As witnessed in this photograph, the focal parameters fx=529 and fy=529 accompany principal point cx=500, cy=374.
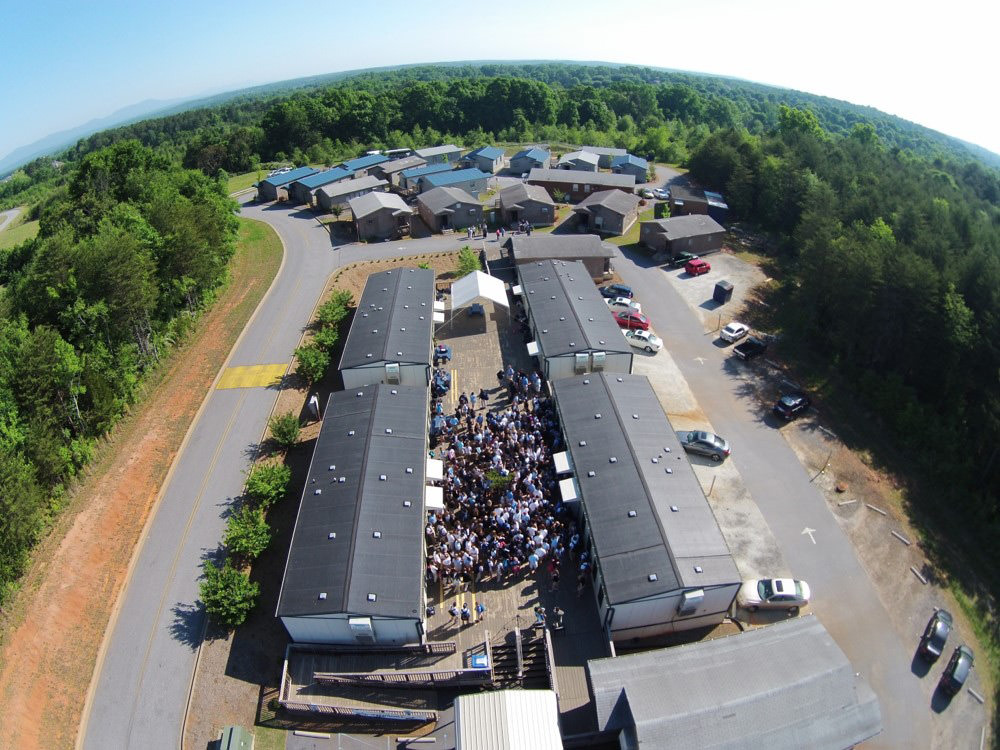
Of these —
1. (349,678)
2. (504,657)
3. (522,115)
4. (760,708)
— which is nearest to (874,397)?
(760,708)

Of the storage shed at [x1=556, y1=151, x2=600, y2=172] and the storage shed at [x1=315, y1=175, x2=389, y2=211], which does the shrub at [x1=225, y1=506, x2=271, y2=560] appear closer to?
the storage shed at [x1=315, y1=175, x2=389, y2=211]

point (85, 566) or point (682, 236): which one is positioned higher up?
point (682, 236)

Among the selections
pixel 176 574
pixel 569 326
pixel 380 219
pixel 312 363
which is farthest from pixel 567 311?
pixel 380 219

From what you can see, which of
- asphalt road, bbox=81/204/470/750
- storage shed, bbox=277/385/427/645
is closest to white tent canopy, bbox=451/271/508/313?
asphalt road, bbox=81/204/470/750

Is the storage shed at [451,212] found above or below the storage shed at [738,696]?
above

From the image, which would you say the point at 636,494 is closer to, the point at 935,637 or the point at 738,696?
the point at 738,696

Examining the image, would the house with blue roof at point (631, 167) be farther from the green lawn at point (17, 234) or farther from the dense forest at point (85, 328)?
the green lawn at point (17, 234)

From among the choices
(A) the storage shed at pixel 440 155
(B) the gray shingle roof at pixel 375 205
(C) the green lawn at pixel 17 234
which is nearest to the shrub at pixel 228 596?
(B) the gray shingle roof at pixel 375 205
